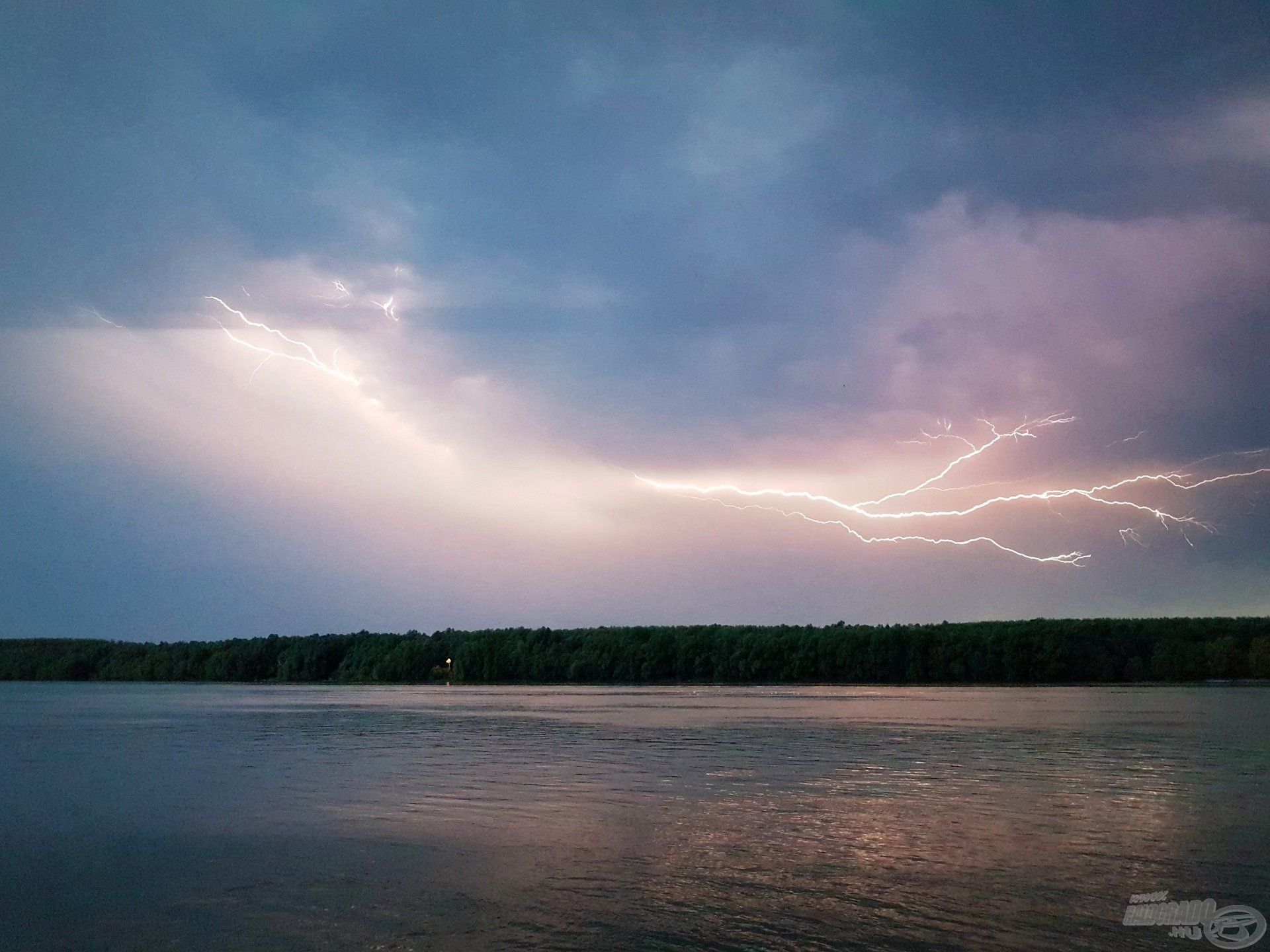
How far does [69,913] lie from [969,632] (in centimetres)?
13514

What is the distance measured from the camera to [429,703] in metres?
87.9

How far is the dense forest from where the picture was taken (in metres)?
129

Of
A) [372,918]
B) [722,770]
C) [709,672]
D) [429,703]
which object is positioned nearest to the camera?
[372,918]

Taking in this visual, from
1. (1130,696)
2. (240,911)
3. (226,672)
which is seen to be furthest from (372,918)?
(226,672)

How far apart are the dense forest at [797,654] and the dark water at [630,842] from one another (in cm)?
9631

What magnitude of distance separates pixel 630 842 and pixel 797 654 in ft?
434

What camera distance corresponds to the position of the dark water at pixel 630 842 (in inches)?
492

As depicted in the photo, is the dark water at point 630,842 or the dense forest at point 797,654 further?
the dense forest at point 797,654

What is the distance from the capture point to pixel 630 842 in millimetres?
17891

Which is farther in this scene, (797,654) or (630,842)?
(797,654)

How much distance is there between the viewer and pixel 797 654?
14675 cm

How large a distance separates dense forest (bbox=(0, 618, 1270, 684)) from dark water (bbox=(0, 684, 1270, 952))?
3792 inches

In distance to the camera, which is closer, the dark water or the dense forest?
the dark water

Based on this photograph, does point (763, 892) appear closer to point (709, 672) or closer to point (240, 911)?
point (240, 911)
